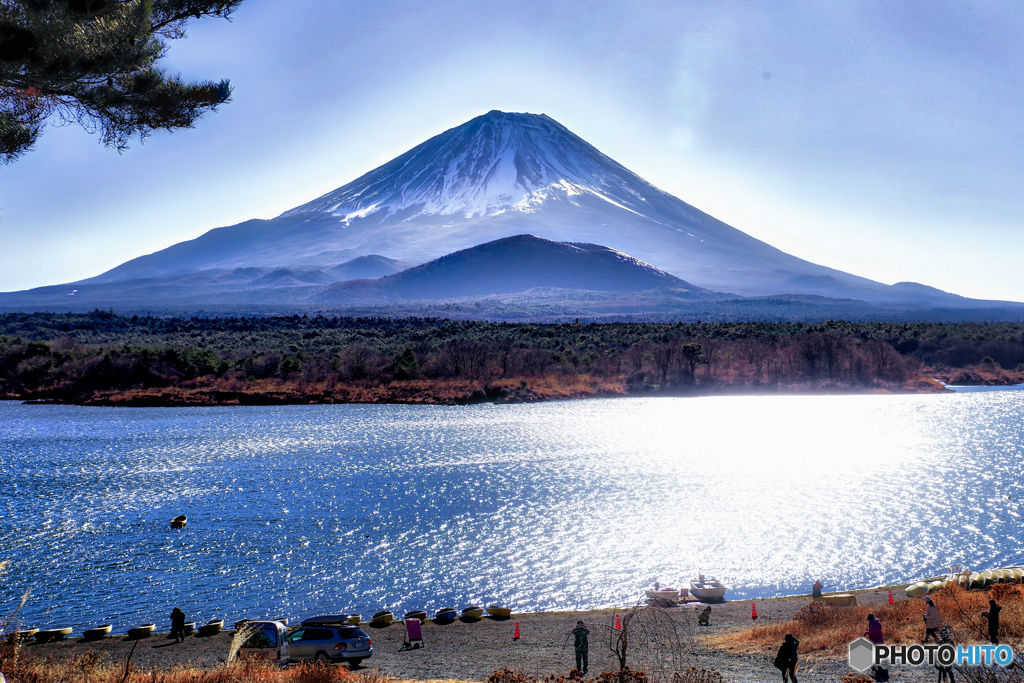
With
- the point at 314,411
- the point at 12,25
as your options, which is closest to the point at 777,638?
the point at 12,25

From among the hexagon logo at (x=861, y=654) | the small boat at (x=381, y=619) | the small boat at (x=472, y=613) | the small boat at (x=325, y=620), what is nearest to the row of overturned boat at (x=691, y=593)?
the small boat at (x=472, y=613)

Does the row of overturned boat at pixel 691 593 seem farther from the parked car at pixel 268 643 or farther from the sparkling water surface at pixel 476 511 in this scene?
the parked car at pixel 268 643

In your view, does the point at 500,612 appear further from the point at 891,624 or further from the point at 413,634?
the point at 891,624

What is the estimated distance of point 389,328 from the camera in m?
133

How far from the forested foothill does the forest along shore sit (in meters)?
58.8

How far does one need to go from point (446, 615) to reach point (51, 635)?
1034 centimetres

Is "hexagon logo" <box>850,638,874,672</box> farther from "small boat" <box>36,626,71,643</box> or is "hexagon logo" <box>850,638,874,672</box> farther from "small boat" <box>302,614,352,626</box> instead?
"small boat" <box>36,626,71,643</box>

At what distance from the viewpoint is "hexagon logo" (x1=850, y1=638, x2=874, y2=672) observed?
1669 cm

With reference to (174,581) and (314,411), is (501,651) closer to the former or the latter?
(174,581)

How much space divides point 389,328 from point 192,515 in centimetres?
9898

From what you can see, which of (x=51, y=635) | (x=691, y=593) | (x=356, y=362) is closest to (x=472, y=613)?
(x=691, y=593)

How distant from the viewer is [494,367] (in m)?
93.1

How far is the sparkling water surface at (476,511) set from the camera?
26.5m

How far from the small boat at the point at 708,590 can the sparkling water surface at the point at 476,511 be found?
1.20m
